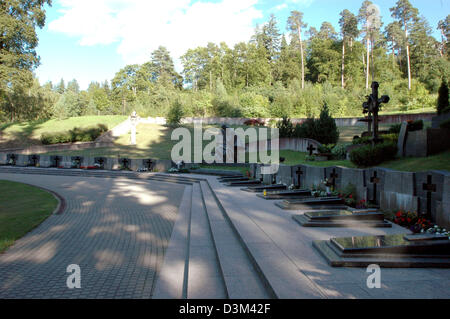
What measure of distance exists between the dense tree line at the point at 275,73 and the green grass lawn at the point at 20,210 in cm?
1822

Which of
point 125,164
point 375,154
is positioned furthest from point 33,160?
point 375,154

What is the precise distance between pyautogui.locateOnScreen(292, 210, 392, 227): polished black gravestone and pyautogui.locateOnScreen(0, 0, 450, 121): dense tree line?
95.2ft

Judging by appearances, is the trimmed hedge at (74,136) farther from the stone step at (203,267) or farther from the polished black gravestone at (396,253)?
the polished black gravestone at (396,253)

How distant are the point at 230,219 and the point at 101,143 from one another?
3314cm

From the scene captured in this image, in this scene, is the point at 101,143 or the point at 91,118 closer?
the point at 101,143

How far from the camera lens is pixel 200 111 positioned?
57844mm

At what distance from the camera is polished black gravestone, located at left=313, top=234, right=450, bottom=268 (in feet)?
14.0

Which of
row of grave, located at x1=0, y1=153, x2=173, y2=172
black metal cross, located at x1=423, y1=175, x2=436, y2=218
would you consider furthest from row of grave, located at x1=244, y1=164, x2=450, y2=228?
row of grave, located at x1=0, y1=153, x2=173, y2=172

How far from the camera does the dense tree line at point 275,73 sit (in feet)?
151

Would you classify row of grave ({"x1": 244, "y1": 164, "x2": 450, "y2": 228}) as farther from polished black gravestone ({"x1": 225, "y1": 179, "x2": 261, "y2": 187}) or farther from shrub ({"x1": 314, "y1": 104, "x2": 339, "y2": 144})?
shrub ({"x1": 314, "y1": 104, "x2": 339, "y2": 144})

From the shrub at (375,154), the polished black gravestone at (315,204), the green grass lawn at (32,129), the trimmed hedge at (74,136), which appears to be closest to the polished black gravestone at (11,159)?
the trimmed hedge at (74,136)

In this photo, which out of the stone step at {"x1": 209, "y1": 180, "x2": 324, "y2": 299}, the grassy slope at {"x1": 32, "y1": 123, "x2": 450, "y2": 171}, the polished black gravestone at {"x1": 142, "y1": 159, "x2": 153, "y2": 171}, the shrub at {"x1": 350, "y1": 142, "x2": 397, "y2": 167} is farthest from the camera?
the polished black gravestone at {"x1": 142, "y1": 159, "x2": 153, "y2": 171}

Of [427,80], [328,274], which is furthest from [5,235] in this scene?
[427,80]
